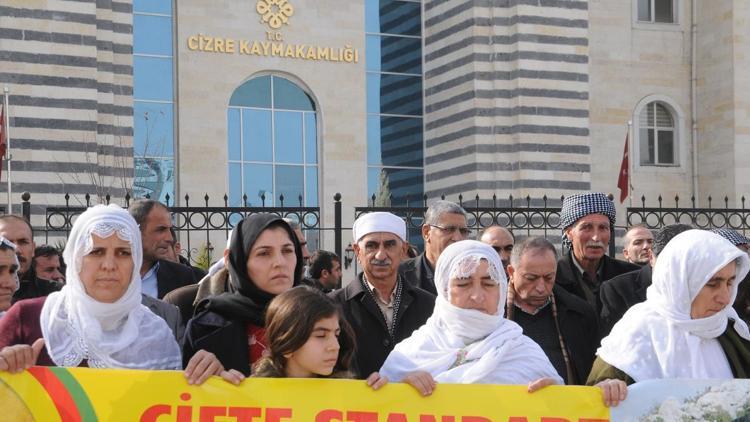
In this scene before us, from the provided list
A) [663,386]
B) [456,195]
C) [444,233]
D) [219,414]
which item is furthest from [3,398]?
[456,195]

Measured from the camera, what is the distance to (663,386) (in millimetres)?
4777

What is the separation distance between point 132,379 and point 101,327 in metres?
0.28

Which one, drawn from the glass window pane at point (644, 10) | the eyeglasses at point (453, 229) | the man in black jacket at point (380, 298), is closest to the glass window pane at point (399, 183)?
the glass window pane at point (644, 10)

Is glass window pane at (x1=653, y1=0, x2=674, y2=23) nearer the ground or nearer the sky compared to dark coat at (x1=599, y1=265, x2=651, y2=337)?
nearer the sky

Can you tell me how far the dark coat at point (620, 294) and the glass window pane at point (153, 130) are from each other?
1436 cm

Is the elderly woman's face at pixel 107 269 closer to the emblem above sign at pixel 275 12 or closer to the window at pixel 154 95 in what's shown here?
the window at pixel 154 95

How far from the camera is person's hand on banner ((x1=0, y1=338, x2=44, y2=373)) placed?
4.56 meters

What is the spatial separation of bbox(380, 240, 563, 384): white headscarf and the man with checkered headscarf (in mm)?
2109

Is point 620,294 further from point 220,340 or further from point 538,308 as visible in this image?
point 220,340

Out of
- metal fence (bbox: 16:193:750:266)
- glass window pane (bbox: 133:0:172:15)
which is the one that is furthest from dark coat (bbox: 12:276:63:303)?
glass window pane (bbox: 133:0:172:15)

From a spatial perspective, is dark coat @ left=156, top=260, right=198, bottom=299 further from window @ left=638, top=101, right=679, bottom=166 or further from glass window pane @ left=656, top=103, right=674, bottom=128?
glass window pane @ left=656, top=103, right=674, bottom=128

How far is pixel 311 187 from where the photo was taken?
70.5ft

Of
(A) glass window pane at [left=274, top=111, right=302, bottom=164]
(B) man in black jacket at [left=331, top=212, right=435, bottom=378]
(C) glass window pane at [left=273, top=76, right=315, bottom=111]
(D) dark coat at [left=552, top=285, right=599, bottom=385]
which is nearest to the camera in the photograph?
(D) dark coat at [left=552, top=285, right=599, bottom=385]

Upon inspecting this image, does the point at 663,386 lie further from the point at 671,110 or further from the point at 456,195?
the point at 671,110
